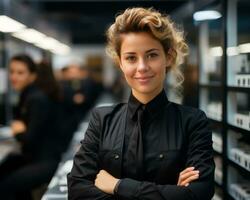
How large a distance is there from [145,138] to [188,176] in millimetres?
240

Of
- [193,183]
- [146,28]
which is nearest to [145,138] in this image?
[193,183]

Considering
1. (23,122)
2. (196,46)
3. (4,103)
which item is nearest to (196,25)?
(196,46)

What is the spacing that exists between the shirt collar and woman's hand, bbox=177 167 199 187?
0.94 feet

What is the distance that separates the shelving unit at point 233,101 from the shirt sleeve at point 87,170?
1.11m

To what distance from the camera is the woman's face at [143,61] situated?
1889 mm

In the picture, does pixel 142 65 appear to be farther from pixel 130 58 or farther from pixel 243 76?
pixel 243 76

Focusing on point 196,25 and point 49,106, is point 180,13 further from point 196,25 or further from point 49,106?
point 49,106

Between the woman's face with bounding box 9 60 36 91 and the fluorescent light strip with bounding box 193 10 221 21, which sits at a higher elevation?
the fluorescent light strip with bounding box 193 10 221 21

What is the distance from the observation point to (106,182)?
6.42ft

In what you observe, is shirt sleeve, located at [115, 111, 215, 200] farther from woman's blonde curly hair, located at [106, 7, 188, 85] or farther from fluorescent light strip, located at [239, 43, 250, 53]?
fluorescent light strip, located at [239, 43, 250, 53]

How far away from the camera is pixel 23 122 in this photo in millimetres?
4328

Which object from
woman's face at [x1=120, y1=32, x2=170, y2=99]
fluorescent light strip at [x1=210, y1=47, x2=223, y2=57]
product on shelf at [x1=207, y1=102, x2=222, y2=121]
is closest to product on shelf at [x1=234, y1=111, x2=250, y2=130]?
product on shelf at [x1=207, y1=102, x2=222, y2=121]

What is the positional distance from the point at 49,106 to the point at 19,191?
2.62ft

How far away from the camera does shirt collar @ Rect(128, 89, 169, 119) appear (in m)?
1.99
